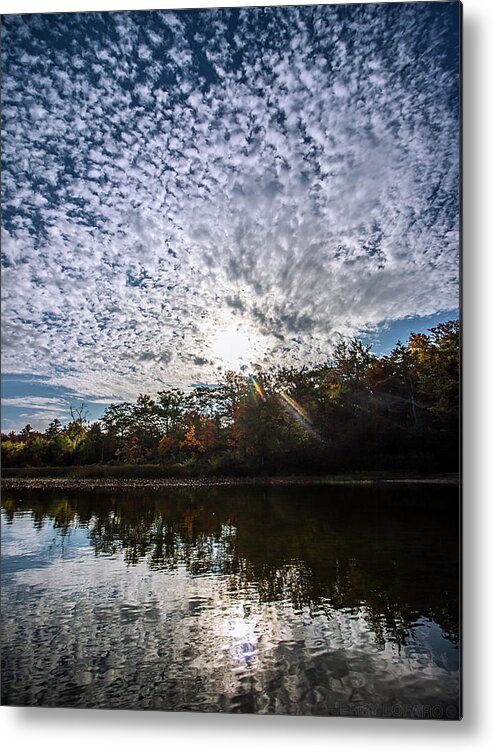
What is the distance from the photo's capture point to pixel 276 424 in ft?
11.4

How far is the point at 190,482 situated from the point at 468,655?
160 centimetres

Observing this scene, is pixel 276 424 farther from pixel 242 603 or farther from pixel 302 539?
pixel 242 603

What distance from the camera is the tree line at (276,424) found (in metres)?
3.19

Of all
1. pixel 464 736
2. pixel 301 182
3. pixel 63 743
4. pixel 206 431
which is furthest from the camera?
pixel 206 431

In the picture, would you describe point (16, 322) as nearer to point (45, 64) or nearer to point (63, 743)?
point (45, 64)

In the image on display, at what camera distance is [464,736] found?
2.64 metres

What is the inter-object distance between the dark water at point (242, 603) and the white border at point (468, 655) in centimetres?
7

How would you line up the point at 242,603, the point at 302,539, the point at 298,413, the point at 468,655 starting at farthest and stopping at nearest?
1. the point at 298,413
2. the point at 302,539
3. the point at 242,603
4. the point at 468,655

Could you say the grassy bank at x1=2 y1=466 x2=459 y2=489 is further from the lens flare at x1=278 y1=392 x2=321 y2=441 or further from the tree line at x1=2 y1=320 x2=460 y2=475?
the lens flare at x1=278 y1=392 x2=321 y2=441

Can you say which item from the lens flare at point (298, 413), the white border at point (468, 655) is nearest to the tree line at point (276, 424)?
the lens flare at point (298, 413)

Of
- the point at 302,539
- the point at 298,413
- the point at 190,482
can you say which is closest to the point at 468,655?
the point at 302,539

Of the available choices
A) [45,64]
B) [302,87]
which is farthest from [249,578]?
[45,64]

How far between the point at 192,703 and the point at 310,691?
1.70 ft

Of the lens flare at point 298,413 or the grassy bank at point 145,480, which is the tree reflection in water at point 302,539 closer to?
the grassy bank at point 145,480
